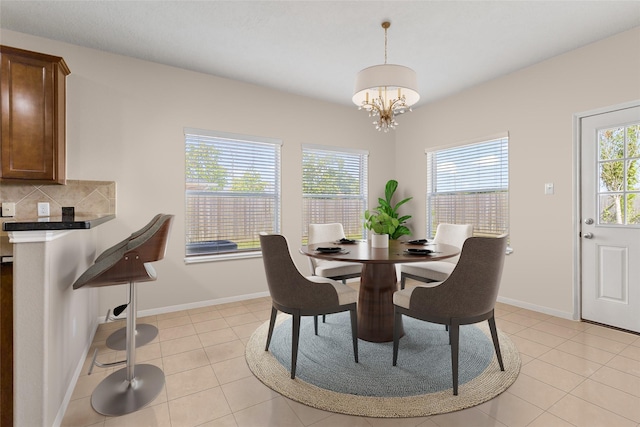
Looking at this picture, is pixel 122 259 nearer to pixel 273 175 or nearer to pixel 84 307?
pixel 84 307

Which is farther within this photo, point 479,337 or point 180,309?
point 180,309

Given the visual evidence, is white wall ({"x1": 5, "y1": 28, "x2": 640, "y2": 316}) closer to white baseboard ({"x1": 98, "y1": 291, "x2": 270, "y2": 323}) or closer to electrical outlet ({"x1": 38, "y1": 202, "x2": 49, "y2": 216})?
white baseboard ({"x1": 98, "y1": 291, "x2": 270, "y2": 323})

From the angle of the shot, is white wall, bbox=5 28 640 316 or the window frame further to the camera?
the window frame

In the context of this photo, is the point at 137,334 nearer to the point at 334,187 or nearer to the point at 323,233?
the point at 323,233

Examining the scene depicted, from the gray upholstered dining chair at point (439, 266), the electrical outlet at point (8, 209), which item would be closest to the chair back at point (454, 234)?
the gray upholstered dining chair at point (439, 266)

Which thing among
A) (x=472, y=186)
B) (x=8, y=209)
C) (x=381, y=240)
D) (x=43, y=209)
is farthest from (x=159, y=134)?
(x=472, y=186)

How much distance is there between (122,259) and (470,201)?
4.00 meters

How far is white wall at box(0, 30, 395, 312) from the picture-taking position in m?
3.06

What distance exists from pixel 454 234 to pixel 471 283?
1629 millimetres

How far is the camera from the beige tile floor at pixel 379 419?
1.69 metres

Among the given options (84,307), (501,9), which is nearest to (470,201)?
(501,9)

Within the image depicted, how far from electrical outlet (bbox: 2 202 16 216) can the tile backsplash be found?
4 cm

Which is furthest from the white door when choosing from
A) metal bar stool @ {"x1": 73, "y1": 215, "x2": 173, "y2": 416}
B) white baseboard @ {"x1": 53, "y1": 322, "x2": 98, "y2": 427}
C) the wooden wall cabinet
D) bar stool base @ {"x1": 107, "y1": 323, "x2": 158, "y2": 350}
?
the wooden wall cabinet

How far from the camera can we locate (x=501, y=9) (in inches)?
97.3
